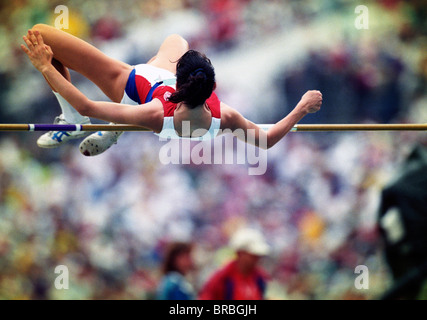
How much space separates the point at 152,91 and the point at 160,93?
0.08m

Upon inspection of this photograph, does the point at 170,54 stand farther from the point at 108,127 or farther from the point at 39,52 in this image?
the point at 39,52

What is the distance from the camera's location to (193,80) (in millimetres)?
2912

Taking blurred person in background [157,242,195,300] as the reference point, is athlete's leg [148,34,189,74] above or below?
above

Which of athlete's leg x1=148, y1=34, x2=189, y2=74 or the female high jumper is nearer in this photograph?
the female high jumper

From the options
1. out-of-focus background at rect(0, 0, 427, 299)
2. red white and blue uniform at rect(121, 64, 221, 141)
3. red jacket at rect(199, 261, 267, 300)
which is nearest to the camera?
red white and blue uniform at rect(121, 64, 221, 141)

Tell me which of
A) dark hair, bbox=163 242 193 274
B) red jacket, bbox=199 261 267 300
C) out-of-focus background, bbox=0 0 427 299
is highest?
out-of-focus background, bbox=0 0 427 299

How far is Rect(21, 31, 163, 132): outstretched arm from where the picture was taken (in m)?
2.93

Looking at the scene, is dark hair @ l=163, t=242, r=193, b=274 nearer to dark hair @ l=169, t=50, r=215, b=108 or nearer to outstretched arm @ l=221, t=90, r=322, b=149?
outstretched arm @ l=221, t=90, r=322, b=149

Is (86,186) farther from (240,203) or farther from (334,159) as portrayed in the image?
(334,159)

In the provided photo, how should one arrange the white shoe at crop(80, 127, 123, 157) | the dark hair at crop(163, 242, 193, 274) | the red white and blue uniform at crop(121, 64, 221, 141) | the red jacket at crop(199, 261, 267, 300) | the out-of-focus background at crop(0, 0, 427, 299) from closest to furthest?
the red white and blue uniform at crop(121, 64, 221, 141) < the white shoe at crop(80, 127, 123, 157) < the red jacket at crop(199, 261, 267, 300) < the dark hair at crop(163, 242, 193, 274) < the out-of-focus background at crop(0, 0, 427, 299)

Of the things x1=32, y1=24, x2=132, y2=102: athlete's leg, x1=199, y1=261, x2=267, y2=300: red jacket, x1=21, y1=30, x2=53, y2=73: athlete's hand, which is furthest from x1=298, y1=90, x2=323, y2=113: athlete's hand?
x1=199, y1=261, x2=267, y2=300: red jacket

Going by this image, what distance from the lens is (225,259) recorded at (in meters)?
5.71

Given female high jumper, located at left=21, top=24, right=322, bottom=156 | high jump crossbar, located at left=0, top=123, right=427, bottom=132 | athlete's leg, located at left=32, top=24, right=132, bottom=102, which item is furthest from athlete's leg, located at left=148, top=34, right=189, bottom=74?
high jump crossbar, located at left=0, top=123, right=427, bottom=132

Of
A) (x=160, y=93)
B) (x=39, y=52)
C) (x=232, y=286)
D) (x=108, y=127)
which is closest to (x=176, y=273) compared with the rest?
(x=232, y=286)
